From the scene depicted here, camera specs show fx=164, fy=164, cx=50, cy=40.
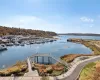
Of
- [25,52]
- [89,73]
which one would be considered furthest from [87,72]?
[25,52]

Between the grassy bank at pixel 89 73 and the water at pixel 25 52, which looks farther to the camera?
the water at pixel 25 52

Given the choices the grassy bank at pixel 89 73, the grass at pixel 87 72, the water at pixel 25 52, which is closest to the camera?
the grassy bank at pixel 89 73

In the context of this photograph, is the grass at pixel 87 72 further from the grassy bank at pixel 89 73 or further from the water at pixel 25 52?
the water at pixel 25 52

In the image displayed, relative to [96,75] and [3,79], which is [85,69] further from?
[3,79]

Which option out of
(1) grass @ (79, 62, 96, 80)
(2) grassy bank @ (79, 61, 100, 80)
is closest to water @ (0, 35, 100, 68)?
(1) grass @ (79, 62, 96, 80)

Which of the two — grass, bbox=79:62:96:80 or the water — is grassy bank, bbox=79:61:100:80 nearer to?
grass, bbox=79:62:96:80

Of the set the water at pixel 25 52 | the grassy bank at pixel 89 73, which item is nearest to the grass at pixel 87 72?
the grassy bank at pixel 89 73

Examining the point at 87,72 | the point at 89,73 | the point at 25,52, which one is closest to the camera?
the point at 89,73

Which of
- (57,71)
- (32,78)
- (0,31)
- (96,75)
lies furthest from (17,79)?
(0,31)

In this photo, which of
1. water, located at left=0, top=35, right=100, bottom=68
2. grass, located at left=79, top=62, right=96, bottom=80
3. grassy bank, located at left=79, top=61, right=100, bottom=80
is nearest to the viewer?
grassy bank, located at left=79, top=61, right=100, bottom=80

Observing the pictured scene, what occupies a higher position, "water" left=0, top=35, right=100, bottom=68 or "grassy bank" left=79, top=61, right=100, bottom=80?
"grassy bank" left=79, top=61, right=100, bottom=80

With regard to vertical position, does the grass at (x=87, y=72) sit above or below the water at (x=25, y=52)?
above

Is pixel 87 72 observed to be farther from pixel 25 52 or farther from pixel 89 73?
pixel 25 52

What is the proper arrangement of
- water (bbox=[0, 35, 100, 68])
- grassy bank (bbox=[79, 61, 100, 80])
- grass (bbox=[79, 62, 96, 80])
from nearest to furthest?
1. grassy bank (bbox=[79, 61, 100, 80])
2. grass (bbox=[79, 62, 96, 80])
3. water (bbox=[0, 35, 100, 68])
